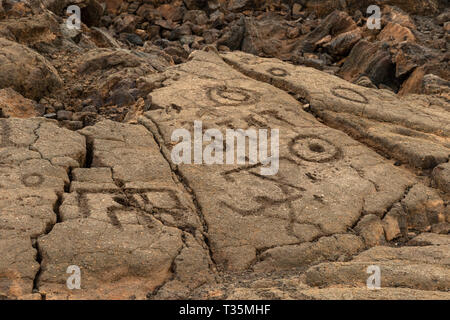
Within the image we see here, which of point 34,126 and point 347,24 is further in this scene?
point 347,24

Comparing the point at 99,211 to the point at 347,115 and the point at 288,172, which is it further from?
the point at 347,115

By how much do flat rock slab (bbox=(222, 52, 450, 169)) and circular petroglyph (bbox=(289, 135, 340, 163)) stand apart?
1.40ft

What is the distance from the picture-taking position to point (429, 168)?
4.07m

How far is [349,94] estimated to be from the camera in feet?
16.4

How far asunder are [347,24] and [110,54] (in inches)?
225

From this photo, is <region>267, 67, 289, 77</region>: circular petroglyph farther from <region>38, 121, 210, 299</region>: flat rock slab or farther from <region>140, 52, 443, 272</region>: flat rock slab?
<region>38, 121, 210, 299</region>: flat rock slab

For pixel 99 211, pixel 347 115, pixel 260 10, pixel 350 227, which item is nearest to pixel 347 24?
pixel 260 10

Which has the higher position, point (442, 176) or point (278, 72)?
point (278, 72)

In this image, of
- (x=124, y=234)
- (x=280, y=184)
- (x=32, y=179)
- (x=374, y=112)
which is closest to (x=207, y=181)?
(x=280, y=184)

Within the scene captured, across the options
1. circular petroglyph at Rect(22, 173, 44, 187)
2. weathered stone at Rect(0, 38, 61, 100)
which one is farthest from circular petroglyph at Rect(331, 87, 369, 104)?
circular petroglyph at Rect(22, 173, 44, 187)

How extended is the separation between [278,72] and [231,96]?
860 mm

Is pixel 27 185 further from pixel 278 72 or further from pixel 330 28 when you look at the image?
pixel 330 28

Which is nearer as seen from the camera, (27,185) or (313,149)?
(27,185)

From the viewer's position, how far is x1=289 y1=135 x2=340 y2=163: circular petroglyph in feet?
13.0
